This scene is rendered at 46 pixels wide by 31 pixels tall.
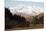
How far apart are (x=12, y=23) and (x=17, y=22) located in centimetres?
9

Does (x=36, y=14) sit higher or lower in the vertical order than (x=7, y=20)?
higher

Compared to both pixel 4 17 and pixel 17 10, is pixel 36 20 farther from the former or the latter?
pixel 4 17

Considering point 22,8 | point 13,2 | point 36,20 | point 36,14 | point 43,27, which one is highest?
point 13,2

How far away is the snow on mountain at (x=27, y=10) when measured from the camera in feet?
4.98

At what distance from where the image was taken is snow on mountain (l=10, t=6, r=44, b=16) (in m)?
1.52

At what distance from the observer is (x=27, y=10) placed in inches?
60.5

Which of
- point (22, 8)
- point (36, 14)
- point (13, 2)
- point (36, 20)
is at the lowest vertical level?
point (36, 20)

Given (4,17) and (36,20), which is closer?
(4,17)

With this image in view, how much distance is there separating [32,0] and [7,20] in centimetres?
58

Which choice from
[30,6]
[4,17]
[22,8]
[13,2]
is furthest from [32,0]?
[4,17]

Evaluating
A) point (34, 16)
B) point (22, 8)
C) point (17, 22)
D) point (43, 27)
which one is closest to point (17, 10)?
point (22, 8)

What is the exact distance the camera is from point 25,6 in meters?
1.54

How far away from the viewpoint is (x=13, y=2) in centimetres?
151

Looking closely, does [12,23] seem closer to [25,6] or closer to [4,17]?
[4,17]
